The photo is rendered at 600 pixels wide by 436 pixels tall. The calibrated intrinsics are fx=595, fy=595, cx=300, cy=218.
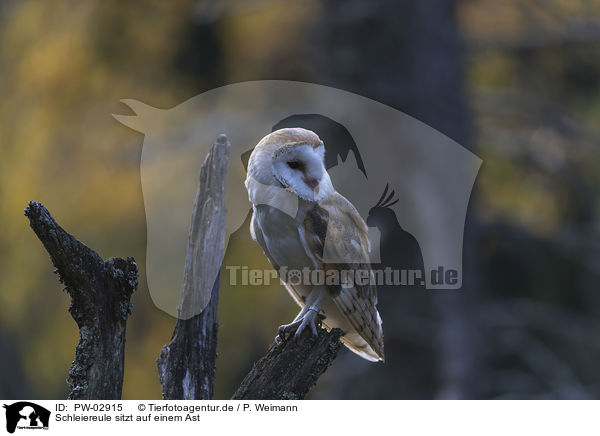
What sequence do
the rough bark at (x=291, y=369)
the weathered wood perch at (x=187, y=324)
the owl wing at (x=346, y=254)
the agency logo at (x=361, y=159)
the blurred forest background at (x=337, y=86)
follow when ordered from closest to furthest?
the weathered wood perch at (x=187, y=324)
the rough bark at (x=291, y=369)
the owl wing at (x=346, y=254)
the agency logo at (x=361, y=159)
the blurred forest background at (x=337, y=86)

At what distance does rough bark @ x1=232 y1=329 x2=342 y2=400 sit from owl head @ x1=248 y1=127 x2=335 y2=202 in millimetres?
411

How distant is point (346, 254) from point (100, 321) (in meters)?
0.76

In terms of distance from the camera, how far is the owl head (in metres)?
1.57

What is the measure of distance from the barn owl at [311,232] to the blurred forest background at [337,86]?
191 centimetres

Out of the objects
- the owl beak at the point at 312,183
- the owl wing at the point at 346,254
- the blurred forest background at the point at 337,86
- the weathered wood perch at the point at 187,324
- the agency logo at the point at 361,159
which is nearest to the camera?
the weathered wood perch at the point at 187,324

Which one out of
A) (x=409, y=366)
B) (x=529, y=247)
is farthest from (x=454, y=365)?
(x=529, y=247)

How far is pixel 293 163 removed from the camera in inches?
63.0

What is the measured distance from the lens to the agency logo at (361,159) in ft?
10.9

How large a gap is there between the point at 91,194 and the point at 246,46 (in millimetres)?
1604

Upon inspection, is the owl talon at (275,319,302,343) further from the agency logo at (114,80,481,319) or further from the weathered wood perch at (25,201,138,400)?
the agency logo at (114,80,481,319)
